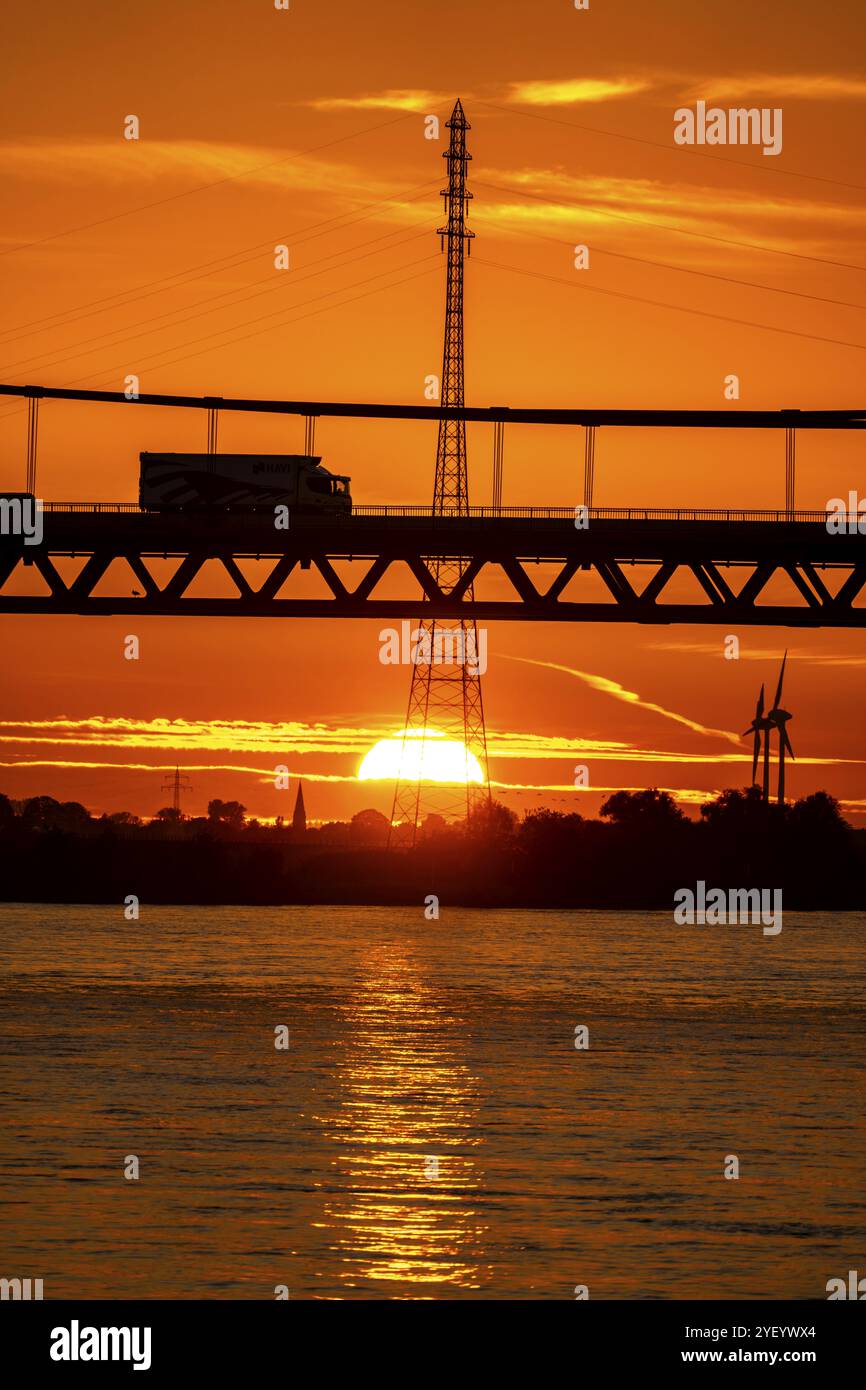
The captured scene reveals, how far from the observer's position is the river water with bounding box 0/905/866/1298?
98.8 feet

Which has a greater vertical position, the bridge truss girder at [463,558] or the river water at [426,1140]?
the bridge truss girder at [463,558]

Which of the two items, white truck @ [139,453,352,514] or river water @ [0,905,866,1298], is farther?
white truck @ [139,453,352,514]

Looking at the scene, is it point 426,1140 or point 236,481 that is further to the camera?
point 236,481

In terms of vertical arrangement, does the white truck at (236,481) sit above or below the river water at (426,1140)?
above

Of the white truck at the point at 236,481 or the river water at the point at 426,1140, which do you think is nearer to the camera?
the river water at the point at 426,1140

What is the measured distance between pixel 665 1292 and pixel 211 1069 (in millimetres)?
28483

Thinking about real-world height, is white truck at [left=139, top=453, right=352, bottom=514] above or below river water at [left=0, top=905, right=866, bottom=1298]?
above

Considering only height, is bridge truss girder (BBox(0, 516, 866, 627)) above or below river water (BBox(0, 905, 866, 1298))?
above

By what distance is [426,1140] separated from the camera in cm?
4225

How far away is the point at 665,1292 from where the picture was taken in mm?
28578

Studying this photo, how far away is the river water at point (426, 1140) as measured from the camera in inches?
1185

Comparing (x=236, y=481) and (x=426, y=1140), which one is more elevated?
(x=236, y=481)
